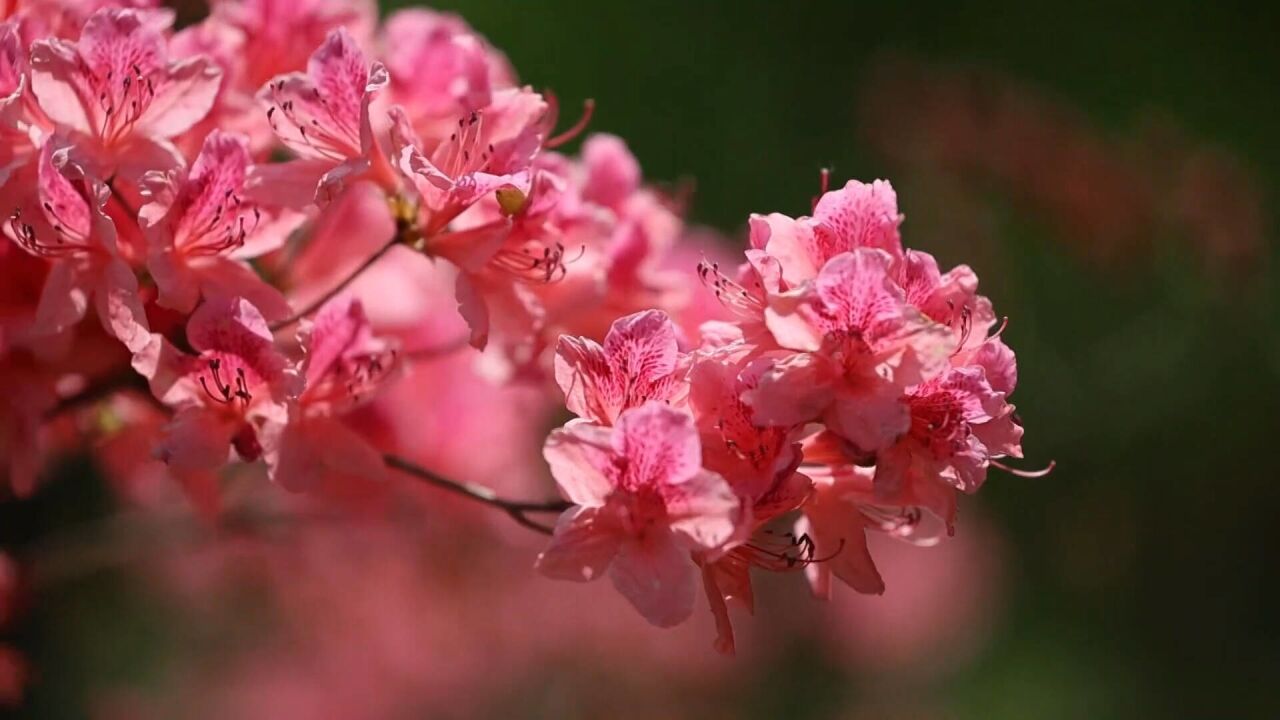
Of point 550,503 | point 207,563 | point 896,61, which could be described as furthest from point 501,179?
point 896,61

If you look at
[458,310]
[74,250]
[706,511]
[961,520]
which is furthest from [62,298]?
[961,520]

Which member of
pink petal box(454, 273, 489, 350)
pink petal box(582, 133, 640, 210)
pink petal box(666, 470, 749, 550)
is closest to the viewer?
pink petal box(666, 470, 749, 550)

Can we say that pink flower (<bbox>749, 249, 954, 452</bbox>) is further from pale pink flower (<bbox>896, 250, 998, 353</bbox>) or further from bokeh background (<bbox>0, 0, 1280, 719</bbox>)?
bokeh background (<bbox>0, 0, 1280, 719</bbox>)

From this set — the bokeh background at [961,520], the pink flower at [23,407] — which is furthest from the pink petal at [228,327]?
the bokeh background at [961,520]

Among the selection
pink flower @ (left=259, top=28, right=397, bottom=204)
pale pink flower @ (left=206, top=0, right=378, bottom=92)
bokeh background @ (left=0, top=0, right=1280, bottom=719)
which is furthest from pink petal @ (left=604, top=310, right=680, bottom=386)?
bokeh background @ (left=0, top=0, right=1280, bottom=719)

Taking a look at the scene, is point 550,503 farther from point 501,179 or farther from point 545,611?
point 545,611

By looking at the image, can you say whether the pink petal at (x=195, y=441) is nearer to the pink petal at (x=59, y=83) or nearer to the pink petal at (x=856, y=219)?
the pink petal at (x=59, y=83)
